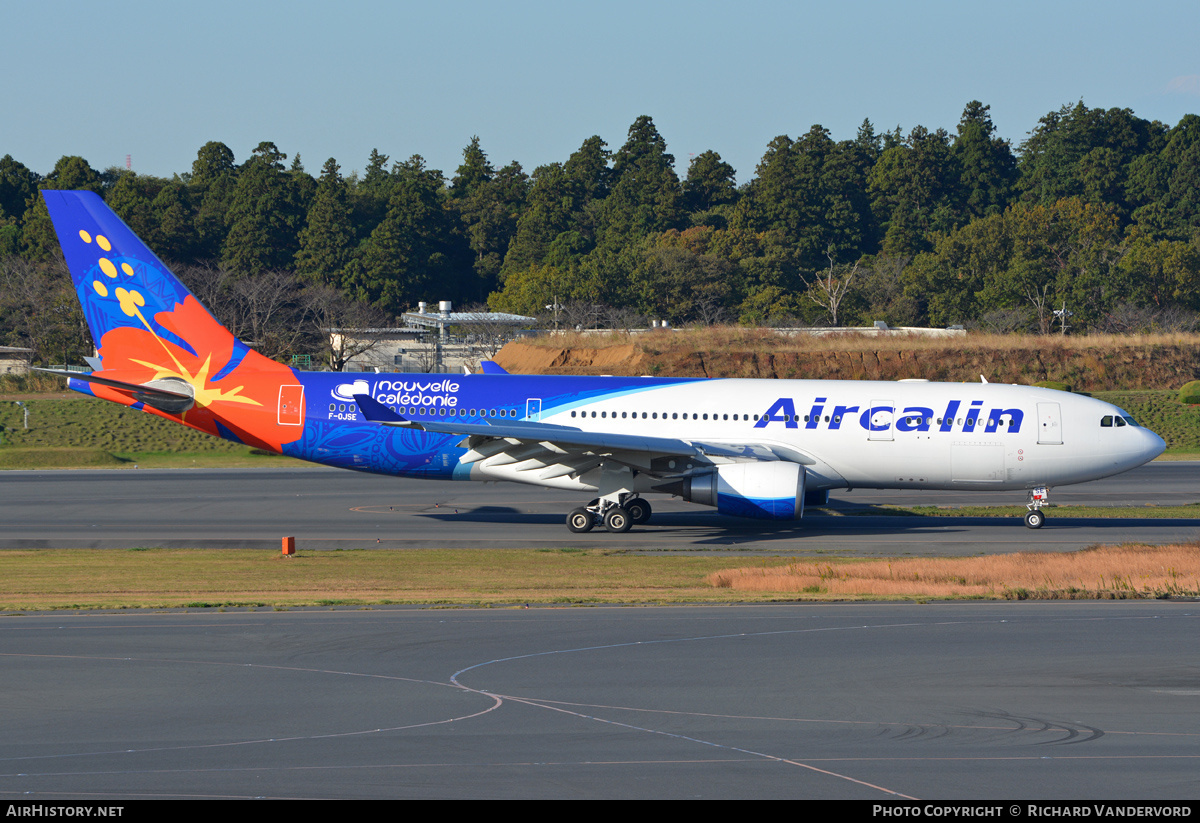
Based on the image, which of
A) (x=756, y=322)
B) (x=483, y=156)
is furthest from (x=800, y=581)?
(x=483, y=156)

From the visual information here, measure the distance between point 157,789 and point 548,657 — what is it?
21.9 feet

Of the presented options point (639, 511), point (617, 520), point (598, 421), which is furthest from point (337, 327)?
point (617, 520)

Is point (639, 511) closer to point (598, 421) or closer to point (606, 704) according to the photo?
point (598, 421)

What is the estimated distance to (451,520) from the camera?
110 ft

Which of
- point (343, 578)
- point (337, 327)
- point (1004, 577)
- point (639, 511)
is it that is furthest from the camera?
point (337, 327)

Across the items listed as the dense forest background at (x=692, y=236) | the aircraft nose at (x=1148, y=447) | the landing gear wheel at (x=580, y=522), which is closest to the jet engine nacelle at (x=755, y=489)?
the landing gear wheel at (x=580, y=522)

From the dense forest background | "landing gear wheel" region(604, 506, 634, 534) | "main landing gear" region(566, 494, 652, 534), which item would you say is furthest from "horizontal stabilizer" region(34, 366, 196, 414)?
the dense forest background

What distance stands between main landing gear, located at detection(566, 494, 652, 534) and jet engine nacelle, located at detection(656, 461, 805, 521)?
2304 mm

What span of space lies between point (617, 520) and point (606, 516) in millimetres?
350

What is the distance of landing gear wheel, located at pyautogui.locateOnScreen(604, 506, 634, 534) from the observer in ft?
102

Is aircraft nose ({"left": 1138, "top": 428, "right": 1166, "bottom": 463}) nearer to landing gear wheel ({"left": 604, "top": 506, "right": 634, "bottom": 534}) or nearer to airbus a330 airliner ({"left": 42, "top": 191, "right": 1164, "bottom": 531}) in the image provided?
airbus a330 airliner ({"left": 42, "top": 191, "right": 1164, "bottom": 531})

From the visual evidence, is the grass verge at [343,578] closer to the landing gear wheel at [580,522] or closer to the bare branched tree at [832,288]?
the landing gear wheel at [580,522]

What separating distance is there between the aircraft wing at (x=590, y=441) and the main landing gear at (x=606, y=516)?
1880mm

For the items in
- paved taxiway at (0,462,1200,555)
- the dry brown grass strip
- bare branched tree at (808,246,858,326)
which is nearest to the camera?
the dry brown grass strip
